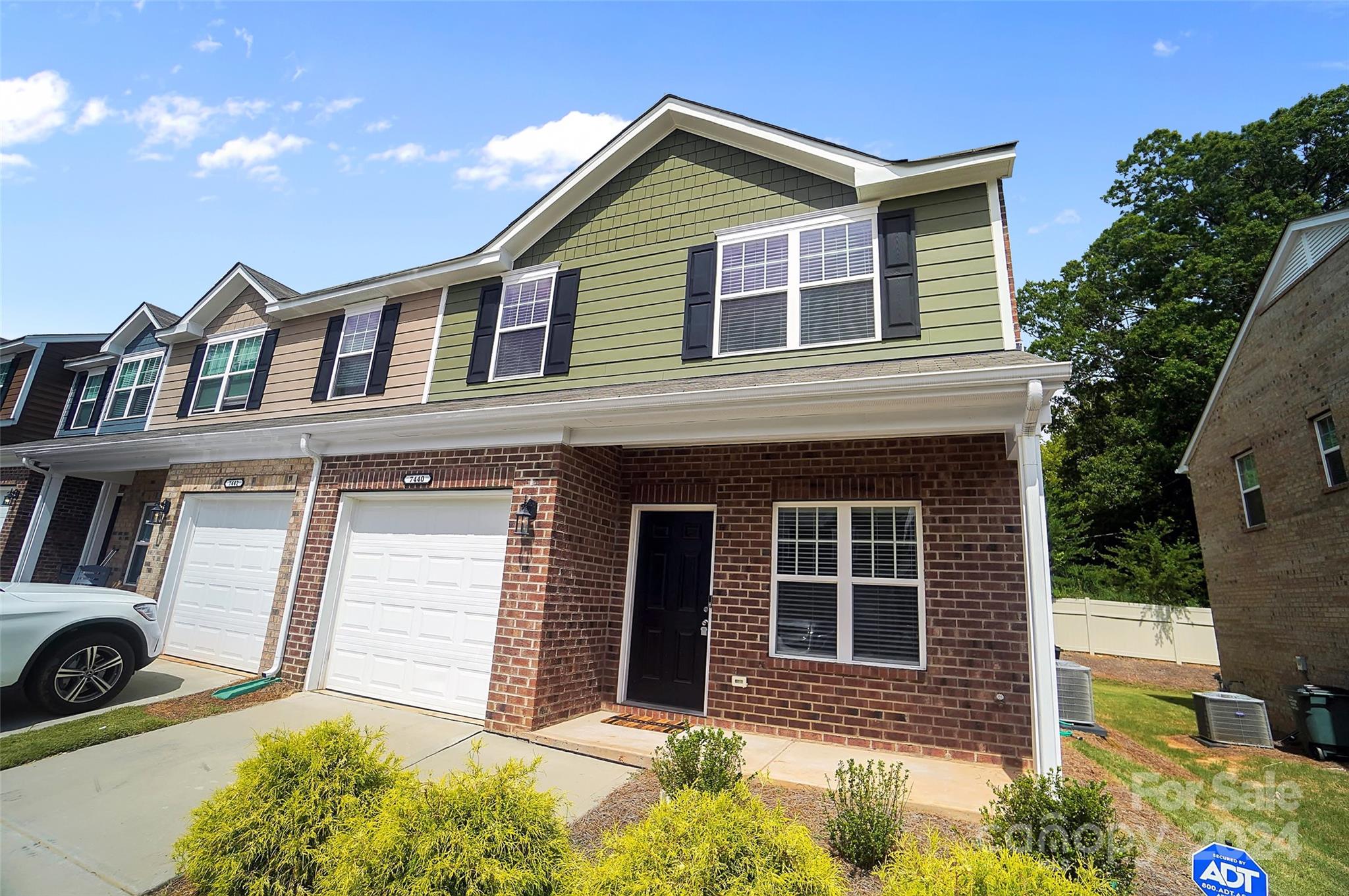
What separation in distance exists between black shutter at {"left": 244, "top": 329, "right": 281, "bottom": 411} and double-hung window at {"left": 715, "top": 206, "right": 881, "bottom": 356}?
831 cm

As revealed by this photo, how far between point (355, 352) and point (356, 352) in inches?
0.7

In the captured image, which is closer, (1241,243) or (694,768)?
(694,768)

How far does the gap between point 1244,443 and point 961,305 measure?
1073 centimetres

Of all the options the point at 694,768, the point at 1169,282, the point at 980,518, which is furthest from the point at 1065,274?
the point at 694,768

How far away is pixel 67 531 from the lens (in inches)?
472

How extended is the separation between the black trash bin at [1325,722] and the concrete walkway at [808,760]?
6.89m

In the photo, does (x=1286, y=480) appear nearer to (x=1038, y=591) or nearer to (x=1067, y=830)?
(x=1038, y=591)

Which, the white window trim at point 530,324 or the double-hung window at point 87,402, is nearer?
the white window trim at point 530,324

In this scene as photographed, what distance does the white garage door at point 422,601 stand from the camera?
6.50m

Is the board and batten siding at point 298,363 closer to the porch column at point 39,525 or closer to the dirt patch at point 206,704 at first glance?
the porch column at point 39,525

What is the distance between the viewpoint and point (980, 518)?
5719 millimetres

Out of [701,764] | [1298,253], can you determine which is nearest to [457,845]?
[701,764]

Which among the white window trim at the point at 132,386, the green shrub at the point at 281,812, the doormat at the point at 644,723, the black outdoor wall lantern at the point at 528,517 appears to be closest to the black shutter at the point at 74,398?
the white window trim at the point at 132,386

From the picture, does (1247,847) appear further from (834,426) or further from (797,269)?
(797,269)
